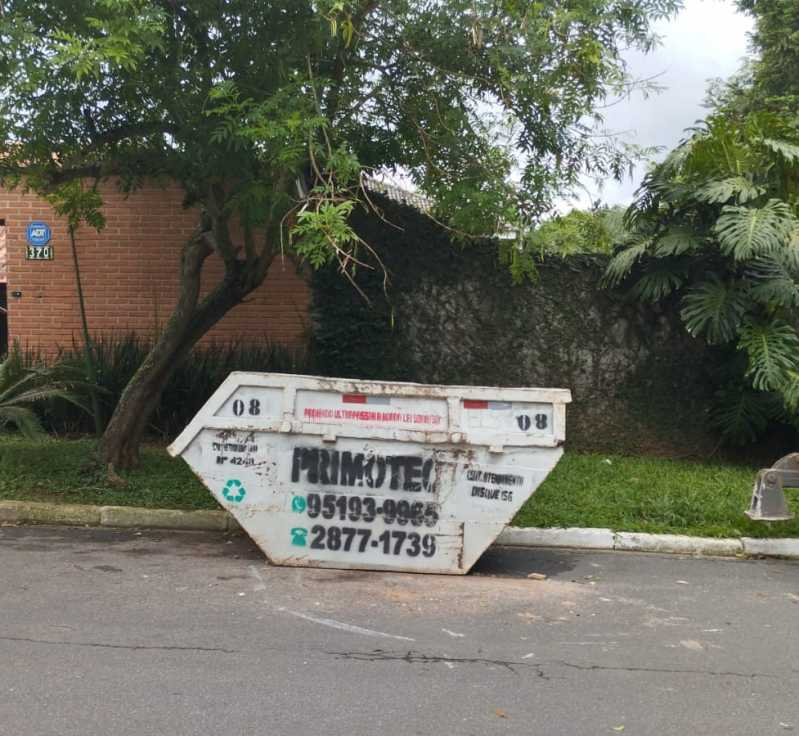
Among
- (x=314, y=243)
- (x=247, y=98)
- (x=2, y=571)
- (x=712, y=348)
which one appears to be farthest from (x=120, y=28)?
(x=712, y=348)

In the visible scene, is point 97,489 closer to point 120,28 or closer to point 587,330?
point 120,28

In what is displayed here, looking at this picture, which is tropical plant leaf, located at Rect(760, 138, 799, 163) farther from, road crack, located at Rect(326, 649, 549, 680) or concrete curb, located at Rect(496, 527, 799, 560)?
road crack, located at Rect(326, 649, 549, 680)

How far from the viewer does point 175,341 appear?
8.88m

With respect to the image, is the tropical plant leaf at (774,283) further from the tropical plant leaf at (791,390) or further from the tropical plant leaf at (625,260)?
the tropical plant leaf at (625,260)

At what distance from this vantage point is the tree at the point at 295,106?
6.73 metres

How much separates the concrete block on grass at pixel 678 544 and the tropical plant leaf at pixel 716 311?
2836 millimetres

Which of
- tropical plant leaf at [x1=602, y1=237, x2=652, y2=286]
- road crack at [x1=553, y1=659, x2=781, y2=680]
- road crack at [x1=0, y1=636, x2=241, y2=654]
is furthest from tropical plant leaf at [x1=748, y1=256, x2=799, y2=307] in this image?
road crack at [x1=0, y1=636, x2=241, y2=654]

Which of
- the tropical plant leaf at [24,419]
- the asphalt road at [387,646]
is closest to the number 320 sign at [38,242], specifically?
the tropical plant leaf at [24,419]

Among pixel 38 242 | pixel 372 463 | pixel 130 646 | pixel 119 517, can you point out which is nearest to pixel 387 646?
pixel 130 646

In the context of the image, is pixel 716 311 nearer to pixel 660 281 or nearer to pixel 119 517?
pixel 660 281

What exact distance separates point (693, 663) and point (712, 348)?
20.8ft

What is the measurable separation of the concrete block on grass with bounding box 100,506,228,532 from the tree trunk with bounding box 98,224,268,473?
1062 millimetres

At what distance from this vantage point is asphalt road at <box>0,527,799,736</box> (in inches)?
157

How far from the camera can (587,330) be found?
10742mm
